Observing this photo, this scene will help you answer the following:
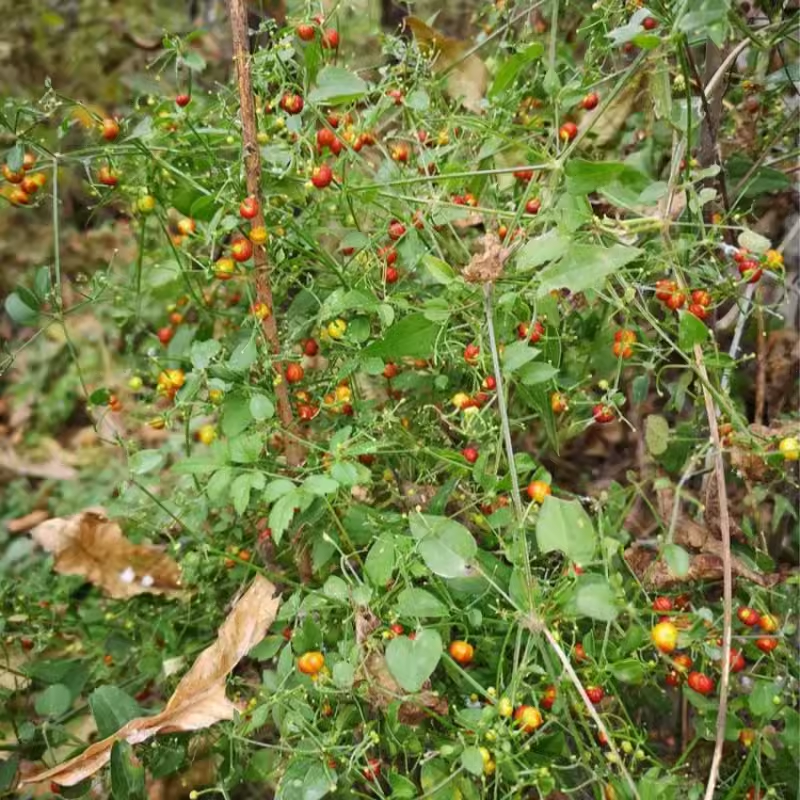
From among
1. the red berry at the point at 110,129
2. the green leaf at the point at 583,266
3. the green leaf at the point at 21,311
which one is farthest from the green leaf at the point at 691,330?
the green leaf at the point at 21,311

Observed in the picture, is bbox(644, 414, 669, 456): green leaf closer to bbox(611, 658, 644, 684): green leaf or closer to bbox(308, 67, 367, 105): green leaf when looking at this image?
bbox(611, 658, 644, 684): green leaf

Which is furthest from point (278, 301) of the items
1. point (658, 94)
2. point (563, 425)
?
point (658, 94)

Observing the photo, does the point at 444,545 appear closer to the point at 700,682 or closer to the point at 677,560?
the point at 677,560

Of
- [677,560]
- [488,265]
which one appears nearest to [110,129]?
[488,265]

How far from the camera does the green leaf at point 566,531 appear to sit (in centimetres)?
83

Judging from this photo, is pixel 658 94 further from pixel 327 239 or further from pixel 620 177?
pixel 327 239

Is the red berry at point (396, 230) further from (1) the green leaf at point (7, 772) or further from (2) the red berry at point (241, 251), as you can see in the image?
(1) the green leaf at point (7, 772)

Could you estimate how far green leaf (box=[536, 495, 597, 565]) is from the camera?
2.73 feet

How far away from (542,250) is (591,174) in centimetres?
10

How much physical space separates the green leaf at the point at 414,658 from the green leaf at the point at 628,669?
20 cm

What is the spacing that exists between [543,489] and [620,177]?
369mm

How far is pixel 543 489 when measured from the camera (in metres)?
0.99

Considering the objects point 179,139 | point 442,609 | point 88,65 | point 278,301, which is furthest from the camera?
point 88,65

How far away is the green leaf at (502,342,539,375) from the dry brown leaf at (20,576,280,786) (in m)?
0.42
